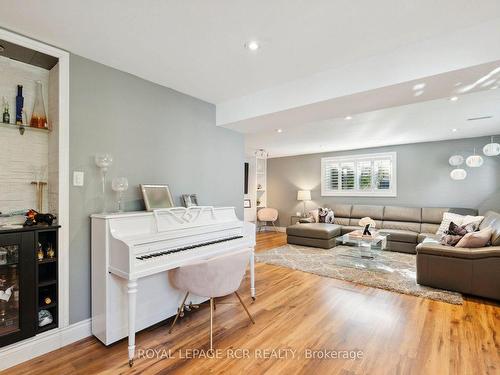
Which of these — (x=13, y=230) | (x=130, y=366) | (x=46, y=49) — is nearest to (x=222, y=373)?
(x=130, y=366)

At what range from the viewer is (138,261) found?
1.93 m

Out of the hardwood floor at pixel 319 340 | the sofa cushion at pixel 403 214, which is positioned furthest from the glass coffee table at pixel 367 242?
the hardwood floor at pixel 319 340

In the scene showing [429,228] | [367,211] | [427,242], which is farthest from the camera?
[367,211]

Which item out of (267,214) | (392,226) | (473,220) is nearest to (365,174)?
(392,226)

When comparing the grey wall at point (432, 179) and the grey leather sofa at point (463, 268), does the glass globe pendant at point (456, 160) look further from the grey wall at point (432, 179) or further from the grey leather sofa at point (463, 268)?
the grey leather sofa at point (463, 268)

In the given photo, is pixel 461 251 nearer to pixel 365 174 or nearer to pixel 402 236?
pixel 402 236

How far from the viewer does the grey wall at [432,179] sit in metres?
5.23

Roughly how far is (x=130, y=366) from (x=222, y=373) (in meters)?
0.66

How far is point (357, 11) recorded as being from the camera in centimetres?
166

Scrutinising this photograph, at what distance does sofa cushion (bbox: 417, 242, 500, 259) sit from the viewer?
295 cm

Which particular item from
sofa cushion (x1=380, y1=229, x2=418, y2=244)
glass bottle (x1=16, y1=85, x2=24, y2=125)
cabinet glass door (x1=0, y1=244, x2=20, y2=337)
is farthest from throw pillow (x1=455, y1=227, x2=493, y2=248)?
glass bottle (x1=16, y1=85, x2=24, y2=125)

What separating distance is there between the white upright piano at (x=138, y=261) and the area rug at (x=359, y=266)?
223cm

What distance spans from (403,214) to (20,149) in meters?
6.67

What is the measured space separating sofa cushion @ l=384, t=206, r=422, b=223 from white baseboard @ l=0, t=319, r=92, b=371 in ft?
20.0
